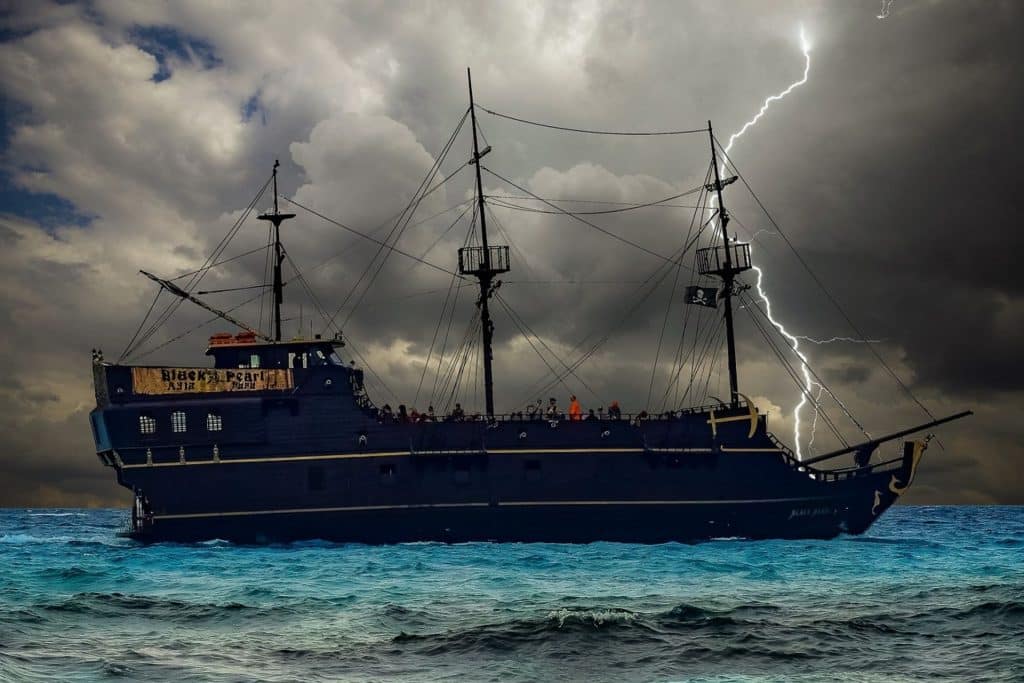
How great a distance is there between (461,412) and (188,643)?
23852mm

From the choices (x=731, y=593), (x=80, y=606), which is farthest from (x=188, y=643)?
(x=731, y=593)

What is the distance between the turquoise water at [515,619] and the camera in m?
14.7

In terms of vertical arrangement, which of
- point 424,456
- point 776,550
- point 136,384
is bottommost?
point 776,550

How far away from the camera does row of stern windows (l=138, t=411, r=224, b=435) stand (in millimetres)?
39031

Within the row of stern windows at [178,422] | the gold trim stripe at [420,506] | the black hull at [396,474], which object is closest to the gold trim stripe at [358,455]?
the black hull at [396,474]

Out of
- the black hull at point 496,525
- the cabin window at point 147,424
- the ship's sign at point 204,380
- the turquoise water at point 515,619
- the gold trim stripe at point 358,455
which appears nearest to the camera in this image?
the turquoise water at point 515,619

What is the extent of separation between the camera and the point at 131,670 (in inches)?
567

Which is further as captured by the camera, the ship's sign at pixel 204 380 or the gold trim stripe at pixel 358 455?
the ship's sign at pixel 204 380

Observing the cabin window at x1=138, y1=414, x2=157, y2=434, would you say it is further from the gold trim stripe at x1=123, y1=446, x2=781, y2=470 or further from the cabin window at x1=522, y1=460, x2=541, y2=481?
the cabin window at x1=522, y1=460, x2=541, y2=481

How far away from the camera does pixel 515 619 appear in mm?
18547

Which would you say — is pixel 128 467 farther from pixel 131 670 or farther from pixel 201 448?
pixel 131 670

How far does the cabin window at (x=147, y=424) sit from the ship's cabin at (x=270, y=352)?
3426mm

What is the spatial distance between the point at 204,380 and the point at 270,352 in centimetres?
289

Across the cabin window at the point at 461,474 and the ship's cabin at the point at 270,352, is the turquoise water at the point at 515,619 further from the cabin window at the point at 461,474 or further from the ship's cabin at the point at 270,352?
the ship's cabin at the point at 270,352
